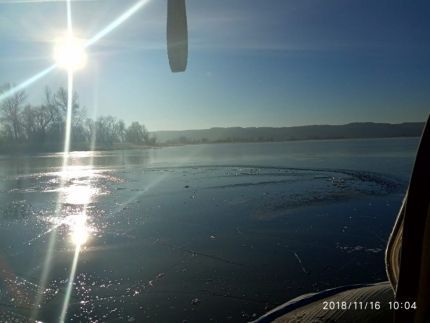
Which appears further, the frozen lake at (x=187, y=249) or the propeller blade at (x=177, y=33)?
the frozen lake at (x=187, y=249)

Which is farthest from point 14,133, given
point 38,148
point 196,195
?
point 196,195

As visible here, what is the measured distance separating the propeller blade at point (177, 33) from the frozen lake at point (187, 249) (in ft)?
15.0

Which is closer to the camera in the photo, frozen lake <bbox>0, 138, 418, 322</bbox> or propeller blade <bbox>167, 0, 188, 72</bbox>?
propeller blade <bbox>167, 0, 188, 72</bbox>

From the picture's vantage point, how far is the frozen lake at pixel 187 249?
5.43 meters

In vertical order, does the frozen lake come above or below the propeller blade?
below

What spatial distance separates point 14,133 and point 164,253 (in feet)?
273

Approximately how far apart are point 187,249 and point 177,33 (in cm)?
742

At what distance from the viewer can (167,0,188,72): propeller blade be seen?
2.79 feet

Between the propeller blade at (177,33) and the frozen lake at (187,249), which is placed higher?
the propeller blade at (177,33)

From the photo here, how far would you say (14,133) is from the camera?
79.6 m

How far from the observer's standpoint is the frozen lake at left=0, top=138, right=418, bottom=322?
543cm

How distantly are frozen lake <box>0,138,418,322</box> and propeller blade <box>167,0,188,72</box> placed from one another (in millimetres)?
4561

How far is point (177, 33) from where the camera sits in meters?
0.85

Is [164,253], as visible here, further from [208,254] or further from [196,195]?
[196,195]
